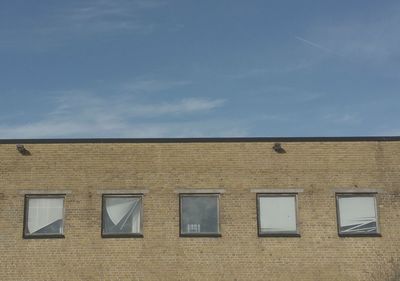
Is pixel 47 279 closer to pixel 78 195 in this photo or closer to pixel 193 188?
pixel 78 195

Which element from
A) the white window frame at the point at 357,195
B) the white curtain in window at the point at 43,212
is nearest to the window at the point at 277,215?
the white window frame at the point at 357,195

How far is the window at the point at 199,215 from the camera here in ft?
77.9

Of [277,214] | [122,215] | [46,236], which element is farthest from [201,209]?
[46,236]

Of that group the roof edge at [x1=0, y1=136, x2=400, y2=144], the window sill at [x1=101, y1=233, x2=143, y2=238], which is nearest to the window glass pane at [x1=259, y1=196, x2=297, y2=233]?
the roof edge at [x1=0, y1=136, x2=400, y2=144]

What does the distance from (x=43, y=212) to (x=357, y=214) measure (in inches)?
419

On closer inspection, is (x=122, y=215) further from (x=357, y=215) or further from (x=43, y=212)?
(x=357, y=215)

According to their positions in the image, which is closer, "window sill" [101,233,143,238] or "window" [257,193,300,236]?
"window sill" [101,233,143,238]

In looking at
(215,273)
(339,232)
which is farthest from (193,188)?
(339,232)

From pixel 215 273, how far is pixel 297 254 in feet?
9.18

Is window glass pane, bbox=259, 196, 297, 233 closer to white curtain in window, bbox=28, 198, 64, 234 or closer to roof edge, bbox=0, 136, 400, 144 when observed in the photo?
roof edge, bbox=0, 136, 400, 144

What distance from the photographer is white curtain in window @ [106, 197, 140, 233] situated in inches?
938

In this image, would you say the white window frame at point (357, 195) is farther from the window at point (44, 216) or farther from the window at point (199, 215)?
the window at point (44, 216)

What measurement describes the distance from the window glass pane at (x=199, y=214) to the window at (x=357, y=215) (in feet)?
13.9

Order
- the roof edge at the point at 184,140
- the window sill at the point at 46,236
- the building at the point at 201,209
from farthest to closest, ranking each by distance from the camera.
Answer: the roof edge at the point at 184,140
the window sill at the point at 46,236
the building at the point at 201,209
